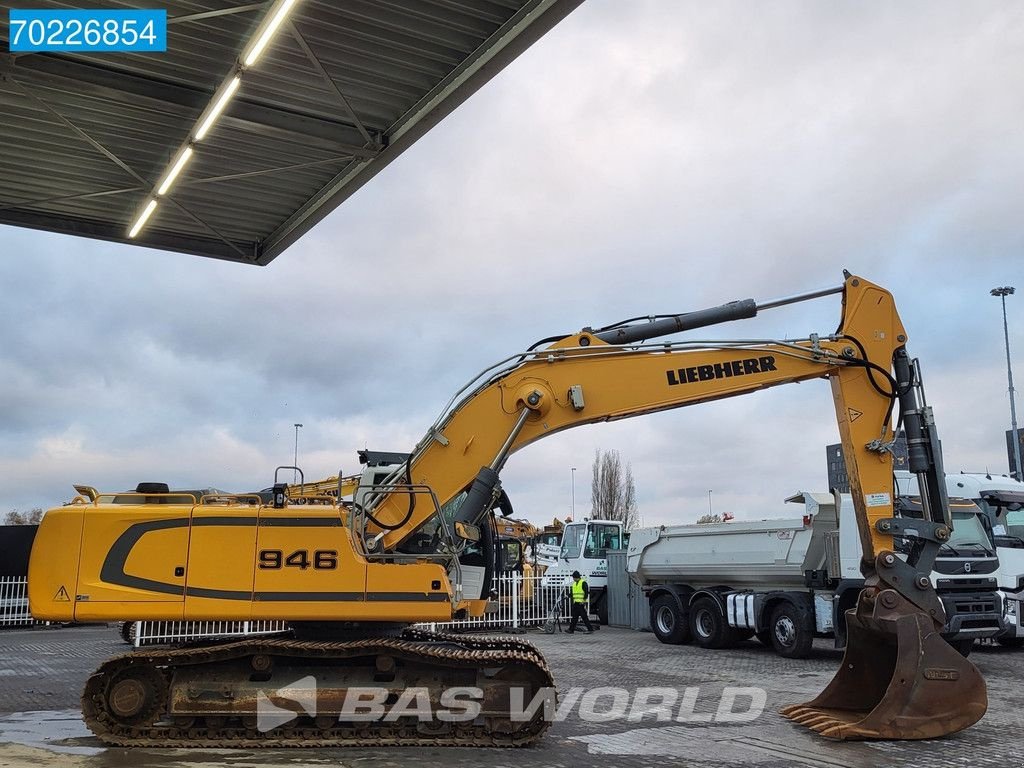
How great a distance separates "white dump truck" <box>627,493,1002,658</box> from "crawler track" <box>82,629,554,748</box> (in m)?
7.65

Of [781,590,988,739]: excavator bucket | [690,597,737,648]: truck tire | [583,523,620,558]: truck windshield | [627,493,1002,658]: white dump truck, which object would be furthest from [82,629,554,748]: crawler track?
[583,523,620,558]: truck windshield

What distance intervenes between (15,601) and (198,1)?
18.3 m

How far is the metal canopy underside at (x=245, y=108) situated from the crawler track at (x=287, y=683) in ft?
20.2

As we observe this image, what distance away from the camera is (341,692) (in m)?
8.54

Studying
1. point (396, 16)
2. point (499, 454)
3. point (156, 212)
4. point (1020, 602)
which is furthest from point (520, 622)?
point (396, 16)

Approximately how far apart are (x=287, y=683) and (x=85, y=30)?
22.7ft

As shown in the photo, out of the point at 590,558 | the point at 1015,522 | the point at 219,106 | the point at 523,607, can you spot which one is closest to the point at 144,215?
the point at 219,106

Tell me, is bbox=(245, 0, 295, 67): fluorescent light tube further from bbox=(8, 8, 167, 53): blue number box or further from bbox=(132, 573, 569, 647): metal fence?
bbox=(132, 573, 569, 647): metal fence

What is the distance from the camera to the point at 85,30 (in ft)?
31.8

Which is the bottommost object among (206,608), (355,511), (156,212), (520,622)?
(520,622)

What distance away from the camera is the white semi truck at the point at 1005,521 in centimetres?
1562

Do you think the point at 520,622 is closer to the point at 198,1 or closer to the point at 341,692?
the point at 341,692

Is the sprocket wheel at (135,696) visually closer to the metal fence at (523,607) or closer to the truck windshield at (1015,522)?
the metal fence at (523,607)

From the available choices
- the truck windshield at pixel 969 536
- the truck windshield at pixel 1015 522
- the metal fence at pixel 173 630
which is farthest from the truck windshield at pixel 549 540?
the truck windshield at pixel 969 536
